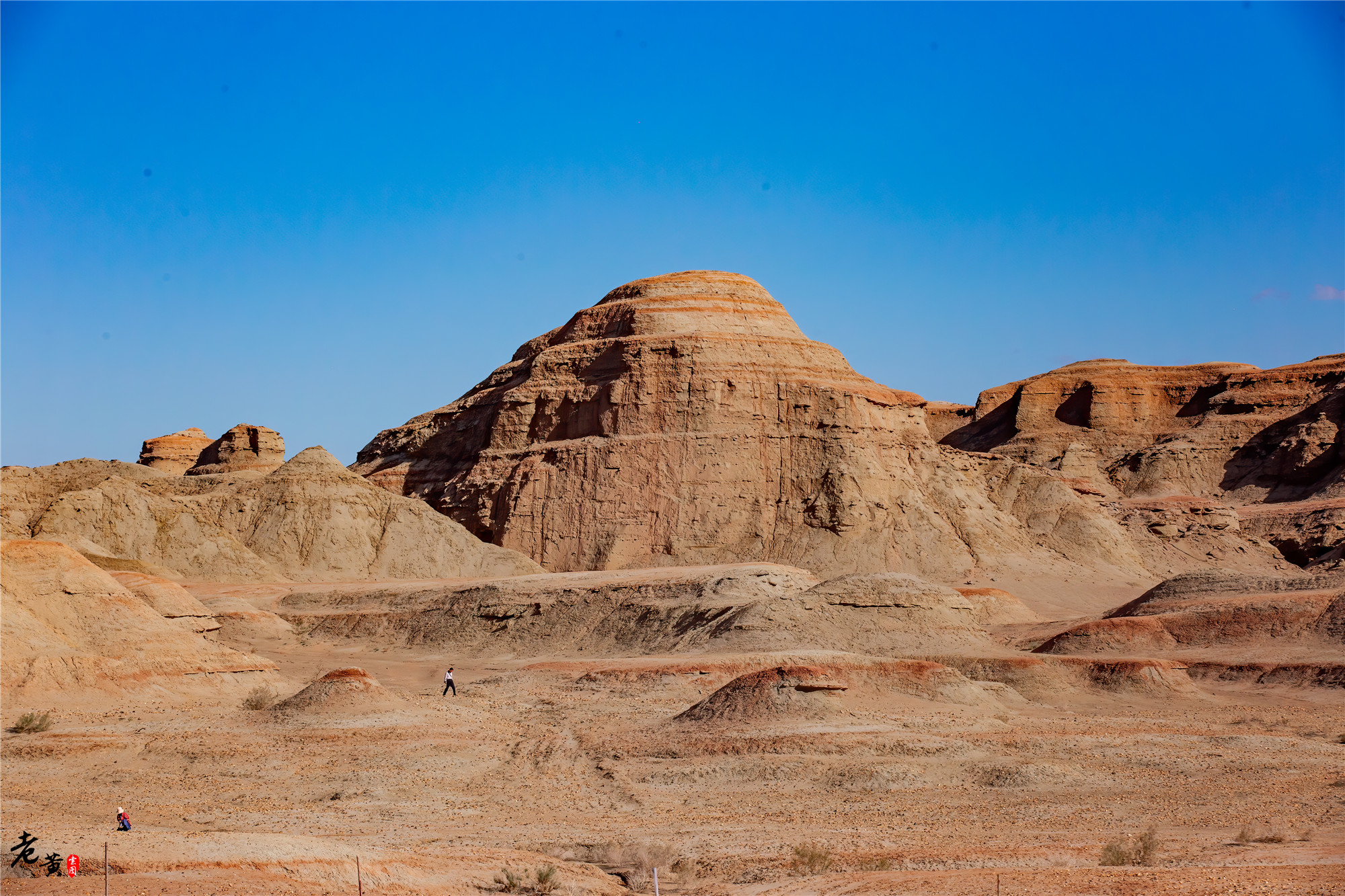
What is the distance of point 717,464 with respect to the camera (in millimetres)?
56844

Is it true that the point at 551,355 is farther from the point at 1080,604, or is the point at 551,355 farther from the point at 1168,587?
the point at 1168,587

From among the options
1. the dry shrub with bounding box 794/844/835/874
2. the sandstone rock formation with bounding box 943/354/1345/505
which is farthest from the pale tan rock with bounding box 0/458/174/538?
the sandstone rock formation with bounding box 943/354/1345/505

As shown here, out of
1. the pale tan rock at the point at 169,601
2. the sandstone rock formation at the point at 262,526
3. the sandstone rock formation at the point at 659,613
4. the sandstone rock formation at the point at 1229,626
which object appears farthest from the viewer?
the sandstone rock formation at the point at 262,526

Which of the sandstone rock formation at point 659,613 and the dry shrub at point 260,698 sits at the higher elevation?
the sandstone rock formation at point 659,613

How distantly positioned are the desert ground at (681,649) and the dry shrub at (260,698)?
0.53 ft

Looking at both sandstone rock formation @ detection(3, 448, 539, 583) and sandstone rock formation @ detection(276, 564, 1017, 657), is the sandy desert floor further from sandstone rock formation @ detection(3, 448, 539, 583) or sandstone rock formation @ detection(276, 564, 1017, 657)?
sandstone rock formation @ detection(3, 448, 539, 583)

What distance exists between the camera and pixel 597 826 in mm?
18938

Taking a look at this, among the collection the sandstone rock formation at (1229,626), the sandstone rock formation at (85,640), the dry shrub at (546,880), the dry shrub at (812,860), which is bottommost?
the dry shrub at (812,860)

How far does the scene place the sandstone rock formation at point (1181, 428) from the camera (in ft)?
276

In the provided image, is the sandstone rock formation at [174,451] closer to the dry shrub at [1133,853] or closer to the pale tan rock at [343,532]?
the pale tan rock at [343,532]

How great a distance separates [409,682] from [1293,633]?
24.6 meters

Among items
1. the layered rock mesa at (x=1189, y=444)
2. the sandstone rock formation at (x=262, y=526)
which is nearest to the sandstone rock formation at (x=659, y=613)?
the sandstone rock formation at (x=262, y=526)

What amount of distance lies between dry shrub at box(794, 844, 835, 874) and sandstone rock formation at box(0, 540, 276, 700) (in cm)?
1737

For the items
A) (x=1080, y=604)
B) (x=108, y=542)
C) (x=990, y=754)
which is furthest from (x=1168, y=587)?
(x=108, y=542)
